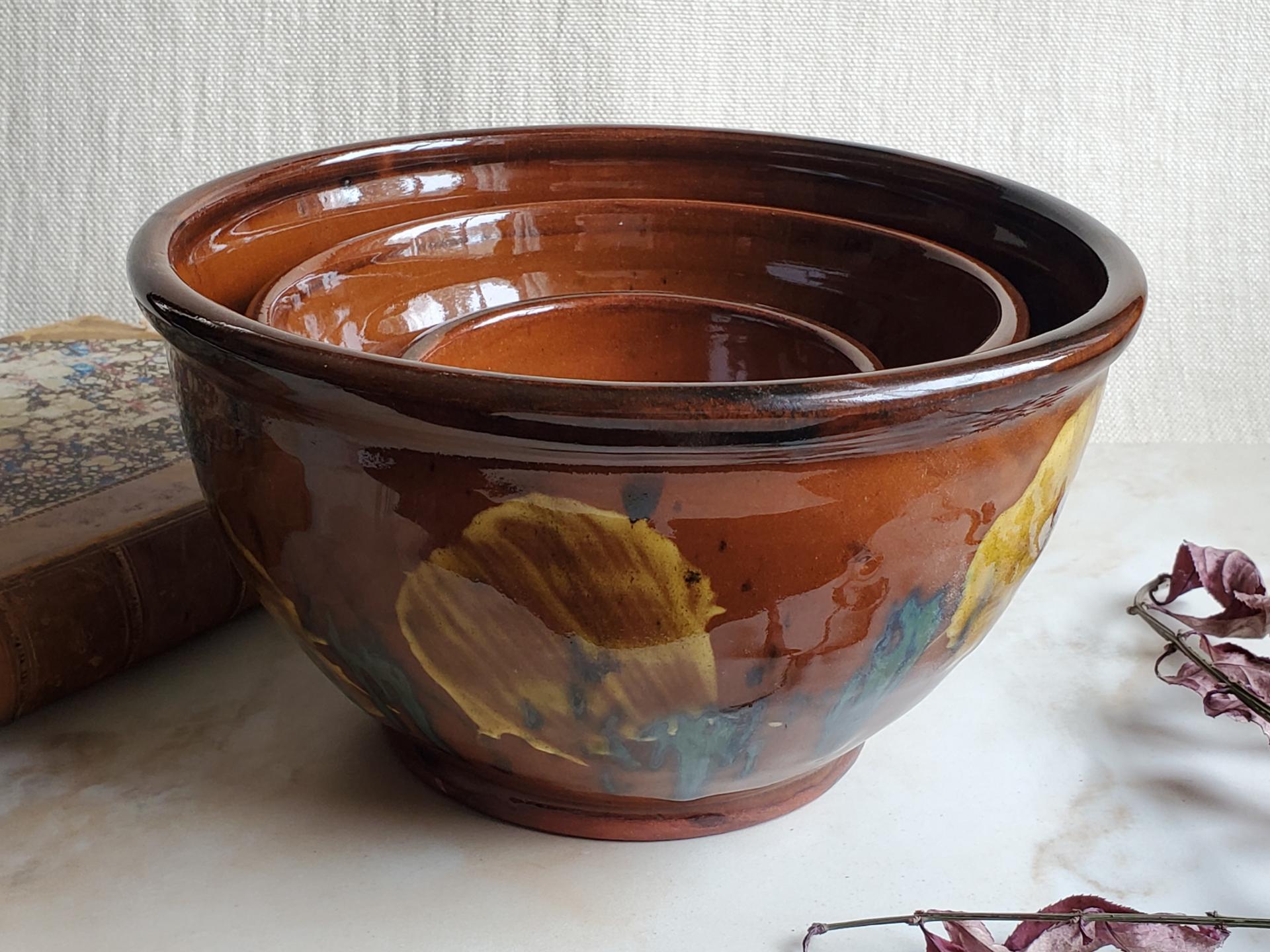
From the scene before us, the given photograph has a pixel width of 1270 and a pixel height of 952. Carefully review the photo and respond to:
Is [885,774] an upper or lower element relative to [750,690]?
lower

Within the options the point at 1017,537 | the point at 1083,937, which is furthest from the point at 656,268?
the point at 1083,937

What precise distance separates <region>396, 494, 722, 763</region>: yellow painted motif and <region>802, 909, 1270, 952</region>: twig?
125 mm

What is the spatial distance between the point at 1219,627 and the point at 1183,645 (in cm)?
5

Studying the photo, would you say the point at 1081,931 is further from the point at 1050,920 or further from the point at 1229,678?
the point at 1229,678

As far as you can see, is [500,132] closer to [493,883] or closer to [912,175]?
[912,175]

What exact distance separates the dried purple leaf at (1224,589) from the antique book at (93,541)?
0.55 meters

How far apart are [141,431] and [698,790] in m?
0.46

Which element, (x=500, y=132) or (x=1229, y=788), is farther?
(x=500, y=132)

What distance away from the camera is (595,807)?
60 centimetres

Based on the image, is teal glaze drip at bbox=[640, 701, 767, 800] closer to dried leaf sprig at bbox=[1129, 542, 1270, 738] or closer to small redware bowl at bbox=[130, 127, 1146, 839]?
small redware bowl at bbox=[130, 127, 1146, 839]

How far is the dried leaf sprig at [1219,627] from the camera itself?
0.69 m

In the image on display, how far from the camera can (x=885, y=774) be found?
0.68m

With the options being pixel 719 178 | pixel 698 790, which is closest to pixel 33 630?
pixel 698 790

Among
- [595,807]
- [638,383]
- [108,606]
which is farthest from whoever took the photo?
[108,606]
